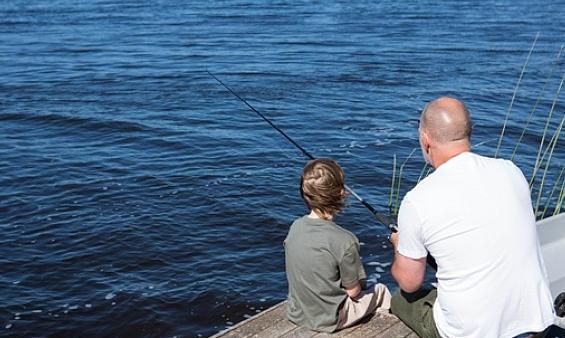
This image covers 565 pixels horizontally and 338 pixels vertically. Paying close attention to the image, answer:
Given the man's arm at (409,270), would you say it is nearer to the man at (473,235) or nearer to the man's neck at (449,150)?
the man at (473,235)

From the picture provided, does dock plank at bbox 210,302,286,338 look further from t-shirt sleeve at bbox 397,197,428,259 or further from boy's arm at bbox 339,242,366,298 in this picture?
t-shirt sleeve at bbox 397,197,428,259

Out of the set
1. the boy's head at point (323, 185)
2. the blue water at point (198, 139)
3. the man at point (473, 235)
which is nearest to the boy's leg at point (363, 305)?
the boy's head at point (323, 185)

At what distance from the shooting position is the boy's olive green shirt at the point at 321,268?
4.49 m

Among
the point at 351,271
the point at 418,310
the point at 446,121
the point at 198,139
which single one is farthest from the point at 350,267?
the point at 198,139

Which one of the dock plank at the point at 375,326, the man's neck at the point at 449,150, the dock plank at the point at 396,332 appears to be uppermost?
the man's neck at the point at 449,150

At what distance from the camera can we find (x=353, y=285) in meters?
4.68

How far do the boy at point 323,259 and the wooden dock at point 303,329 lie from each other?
61 mm

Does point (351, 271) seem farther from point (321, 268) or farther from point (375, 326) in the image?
point (375, 326)

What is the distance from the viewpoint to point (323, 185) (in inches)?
173

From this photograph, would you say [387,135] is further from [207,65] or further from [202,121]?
[207,65]

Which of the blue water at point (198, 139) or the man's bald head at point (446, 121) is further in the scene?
the blue water at point (198, 139)

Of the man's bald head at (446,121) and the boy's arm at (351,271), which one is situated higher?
the man's bald head at (446,121)

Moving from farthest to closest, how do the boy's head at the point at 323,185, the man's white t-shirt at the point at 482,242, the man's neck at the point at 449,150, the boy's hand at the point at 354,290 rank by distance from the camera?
1. the boy's hand at the point at 354,290
2. the boy's head at the point at 323,185
3. the man's neck at the point at 449,150
4. the man's white t-shirt at the point at 482,242

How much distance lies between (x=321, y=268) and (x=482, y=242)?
1214 mm
